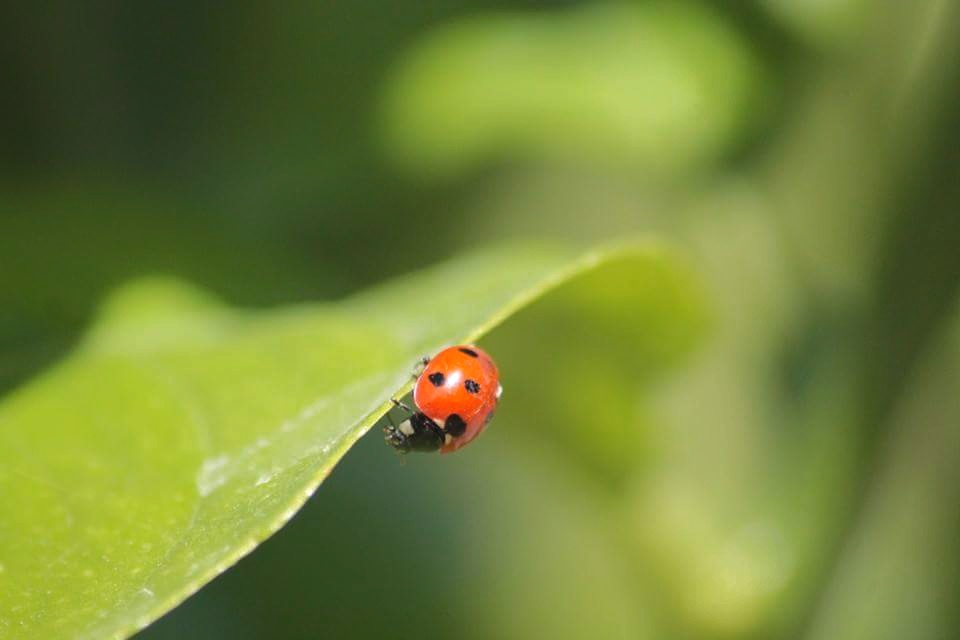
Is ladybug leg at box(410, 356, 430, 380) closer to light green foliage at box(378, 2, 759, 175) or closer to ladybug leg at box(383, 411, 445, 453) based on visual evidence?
ladybug leg at box(383, 411, 445, 453)

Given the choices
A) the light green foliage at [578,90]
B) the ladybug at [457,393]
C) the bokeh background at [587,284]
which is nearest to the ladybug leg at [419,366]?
the ladybug at [457,393]

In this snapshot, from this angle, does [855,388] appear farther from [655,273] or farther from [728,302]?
[728,302]

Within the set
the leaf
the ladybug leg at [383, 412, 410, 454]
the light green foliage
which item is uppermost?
the light green foliage

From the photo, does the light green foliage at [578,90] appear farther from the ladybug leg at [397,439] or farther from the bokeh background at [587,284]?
the ladybug leg at [397,439]

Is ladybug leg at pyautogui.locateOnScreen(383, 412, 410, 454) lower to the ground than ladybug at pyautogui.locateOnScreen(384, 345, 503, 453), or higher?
higher

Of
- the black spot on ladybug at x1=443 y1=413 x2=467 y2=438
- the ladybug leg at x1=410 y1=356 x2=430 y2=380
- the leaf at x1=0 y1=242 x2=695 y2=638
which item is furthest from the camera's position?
the black spot on ladybug at x1=443 y1=413 x2=467 y2=438

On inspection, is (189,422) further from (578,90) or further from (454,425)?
(578,90)

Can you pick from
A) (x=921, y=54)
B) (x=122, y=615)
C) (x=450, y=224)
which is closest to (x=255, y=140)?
(x=450, y=224)

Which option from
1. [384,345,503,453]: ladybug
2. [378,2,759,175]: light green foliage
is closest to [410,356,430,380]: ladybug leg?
[384,345,503,453]: ladybug
